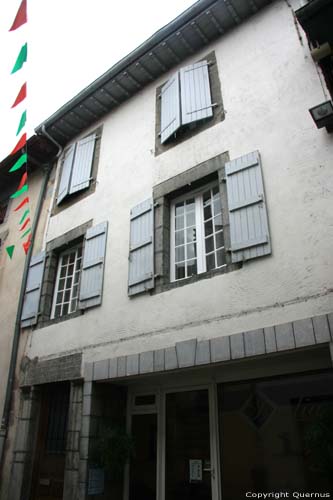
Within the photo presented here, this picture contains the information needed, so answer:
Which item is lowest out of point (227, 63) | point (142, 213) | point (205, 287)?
point (205, 287)

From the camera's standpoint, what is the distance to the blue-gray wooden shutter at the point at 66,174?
7.56 metres

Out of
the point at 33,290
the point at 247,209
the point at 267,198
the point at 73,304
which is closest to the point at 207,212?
the point at 247,209

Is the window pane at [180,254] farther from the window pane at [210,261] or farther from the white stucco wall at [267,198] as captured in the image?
the white stucco wall at [267,198]

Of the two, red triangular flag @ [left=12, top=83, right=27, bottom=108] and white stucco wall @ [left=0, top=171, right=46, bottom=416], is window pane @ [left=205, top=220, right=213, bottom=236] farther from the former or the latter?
white stucco wall @ [left=0, top=171, right=46, bottom=416]

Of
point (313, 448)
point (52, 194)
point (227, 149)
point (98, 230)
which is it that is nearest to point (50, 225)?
point (52, 194)

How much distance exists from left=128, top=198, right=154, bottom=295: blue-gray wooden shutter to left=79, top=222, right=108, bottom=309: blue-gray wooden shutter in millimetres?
604

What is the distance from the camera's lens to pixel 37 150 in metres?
8.52

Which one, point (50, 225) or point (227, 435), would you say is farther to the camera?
point (50, 225)

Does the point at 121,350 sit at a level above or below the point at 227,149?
below

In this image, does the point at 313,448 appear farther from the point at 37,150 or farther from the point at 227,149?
the point at 37,150

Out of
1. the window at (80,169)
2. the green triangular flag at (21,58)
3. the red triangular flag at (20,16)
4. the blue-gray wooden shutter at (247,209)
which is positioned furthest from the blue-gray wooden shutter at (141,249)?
the red triangular flag at (20,16)

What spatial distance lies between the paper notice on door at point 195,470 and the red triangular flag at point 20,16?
18.1 ft

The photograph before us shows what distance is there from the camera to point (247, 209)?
4590 mm

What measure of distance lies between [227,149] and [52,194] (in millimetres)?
4163
